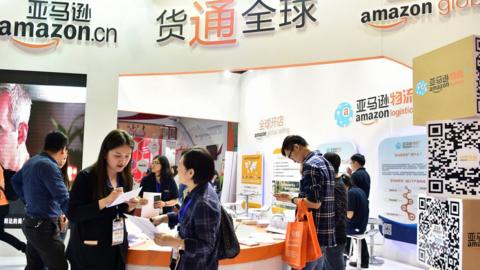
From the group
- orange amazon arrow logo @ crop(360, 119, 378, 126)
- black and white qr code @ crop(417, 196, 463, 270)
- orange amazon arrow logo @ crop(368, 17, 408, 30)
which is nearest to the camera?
black and white qr code @ crop(417, 196, 463, 270)

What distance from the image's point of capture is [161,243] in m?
1.79

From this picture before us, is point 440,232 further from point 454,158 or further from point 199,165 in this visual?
point 199,165

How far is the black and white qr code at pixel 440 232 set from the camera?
2.04 m

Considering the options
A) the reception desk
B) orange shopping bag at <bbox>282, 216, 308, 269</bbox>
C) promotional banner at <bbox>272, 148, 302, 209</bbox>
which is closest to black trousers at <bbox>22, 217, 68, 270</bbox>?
the reception desk

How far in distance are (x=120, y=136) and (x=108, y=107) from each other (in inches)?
100

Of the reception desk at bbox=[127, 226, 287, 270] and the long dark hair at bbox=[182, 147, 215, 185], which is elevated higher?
the long dark hair at bbox=[182, 147, 215, 185]

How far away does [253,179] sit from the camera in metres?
9.02

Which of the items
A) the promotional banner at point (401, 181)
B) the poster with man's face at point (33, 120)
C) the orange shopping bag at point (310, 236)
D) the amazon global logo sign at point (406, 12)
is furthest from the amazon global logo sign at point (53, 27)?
the promotional banner at point (401, 181)

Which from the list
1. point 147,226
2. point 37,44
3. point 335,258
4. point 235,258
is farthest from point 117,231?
point 37,44

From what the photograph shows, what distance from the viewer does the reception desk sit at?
2168 millimetres

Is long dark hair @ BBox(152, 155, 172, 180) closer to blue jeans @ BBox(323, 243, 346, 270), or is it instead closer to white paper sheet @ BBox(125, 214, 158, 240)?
blue jeans @ BBox(323, 243, 346, 270)

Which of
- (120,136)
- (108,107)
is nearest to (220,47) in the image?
(108,107)

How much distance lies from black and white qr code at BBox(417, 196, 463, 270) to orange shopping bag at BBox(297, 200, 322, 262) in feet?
1.97

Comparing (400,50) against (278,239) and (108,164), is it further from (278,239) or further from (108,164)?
(108,164)
